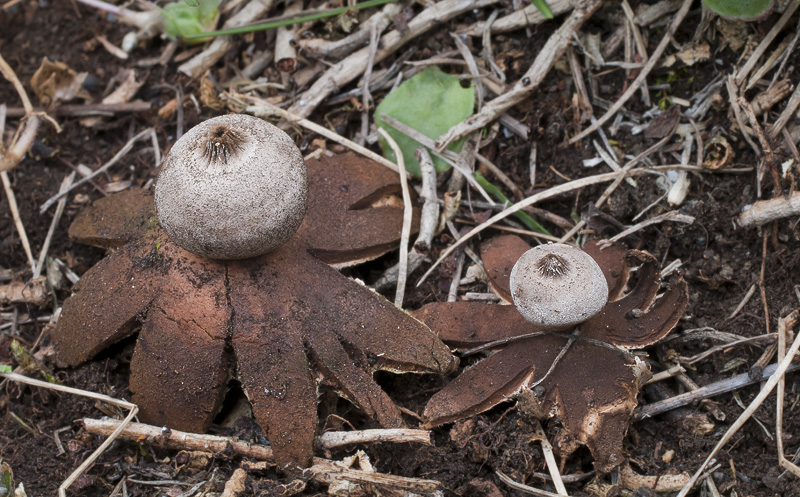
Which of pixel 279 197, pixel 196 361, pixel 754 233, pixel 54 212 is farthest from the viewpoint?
pixel 54 212

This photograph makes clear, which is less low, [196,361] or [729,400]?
[196,361]

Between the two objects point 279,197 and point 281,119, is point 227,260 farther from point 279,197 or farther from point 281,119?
point 281,119

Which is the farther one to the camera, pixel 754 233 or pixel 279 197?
pixel 754 233

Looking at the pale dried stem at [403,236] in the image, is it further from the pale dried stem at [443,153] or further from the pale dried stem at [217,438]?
the pale dried stem at [217,438]

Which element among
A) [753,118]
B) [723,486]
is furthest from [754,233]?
[723,486]

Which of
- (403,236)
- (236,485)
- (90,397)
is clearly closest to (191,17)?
(403,236)

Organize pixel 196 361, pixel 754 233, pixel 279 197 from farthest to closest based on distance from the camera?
pixel 754 233
pixel 196 361
pixel 279 197

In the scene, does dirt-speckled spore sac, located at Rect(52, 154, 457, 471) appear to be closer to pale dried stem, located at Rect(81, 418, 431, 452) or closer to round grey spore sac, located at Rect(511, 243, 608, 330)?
pale dried stem, located at Rect(81, 418, 431, 452)
